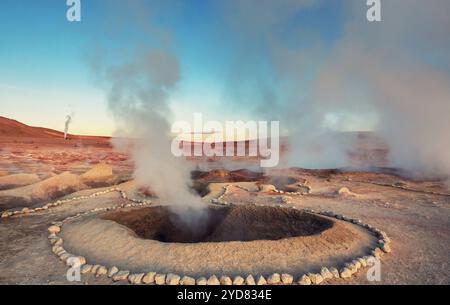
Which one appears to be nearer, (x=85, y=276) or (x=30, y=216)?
(x=85, y=276)

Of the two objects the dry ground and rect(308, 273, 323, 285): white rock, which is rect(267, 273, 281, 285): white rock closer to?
rect(308, 273, 323, 285): white rock

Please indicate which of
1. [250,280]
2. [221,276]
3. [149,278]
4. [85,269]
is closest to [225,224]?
[221,276]

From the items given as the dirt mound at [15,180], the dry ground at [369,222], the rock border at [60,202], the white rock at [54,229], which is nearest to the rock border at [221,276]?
the dry ground at [369,222]

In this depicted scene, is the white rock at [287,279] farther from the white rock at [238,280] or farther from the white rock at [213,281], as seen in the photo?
the white rock at [213,281]

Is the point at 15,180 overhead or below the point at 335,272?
overhead

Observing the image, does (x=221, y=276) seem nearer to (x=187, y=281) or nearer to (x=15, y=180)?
(x=187, y=281)

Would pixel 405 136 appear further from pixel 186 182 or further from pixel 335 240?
pixel 335 240

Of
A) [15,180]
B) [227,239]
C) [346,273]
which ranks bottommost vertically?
[227,239]
